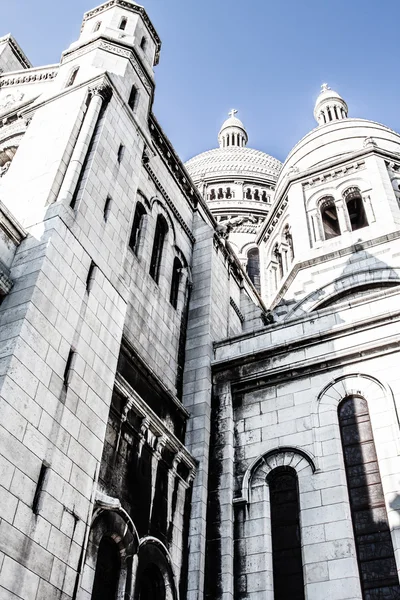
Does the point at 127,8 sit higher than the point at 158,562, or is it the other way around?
the point at 127,8

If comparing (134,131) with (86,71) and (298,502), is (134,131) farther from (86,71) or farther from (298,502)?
(298,502)

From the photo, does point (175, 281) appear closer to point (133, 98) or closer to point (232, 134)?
point (133, 98)

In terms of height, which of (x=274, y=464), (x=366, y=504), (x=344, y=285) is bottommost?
(x=366, y=504)

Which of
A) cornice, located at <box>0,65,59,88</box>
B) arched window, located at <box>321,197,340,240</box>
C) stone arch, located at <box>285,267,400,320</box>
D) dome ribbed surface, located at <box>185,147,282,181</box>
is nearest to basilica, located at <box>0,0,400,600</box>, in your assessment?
cornice, located at <box>0,65,59,88</box>

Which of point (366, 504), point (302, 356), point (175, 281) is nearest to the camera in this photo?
point (366, 504)

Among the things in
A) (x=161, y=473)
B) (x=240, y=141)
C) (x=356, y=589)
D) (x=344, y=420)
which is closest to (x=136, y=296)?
(x=161, y=473)

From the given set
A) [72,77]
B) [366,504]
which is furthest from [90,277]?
[72,77]

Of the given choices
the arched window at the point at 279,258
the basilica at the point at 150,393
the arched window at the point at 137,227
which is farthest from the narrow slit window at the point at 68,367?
the arched window at the point at 279,258

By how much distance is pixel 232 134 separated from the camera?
71.1 meters

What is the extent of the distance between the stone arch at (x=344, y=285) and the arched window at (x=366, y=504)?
9862 mm

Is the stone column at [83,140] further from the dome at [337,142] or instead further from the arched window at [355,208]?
the dome at [337,142]

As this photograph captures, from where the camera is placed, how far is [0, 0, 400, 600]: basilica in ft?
37.0

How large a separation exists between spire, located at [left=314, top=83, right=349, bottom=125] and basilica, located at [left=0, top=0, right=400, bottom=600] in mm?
25989

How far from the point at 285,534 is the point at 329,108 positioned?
38.7 metres
